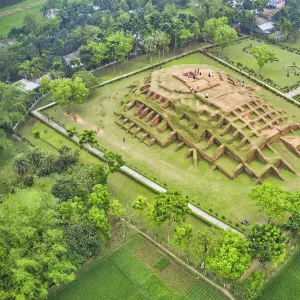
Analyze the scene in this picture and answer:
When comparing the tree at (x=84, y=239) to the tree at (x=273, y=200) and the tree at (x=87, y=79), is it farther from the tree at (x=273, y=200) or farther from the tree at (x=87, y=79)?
the tree at (x=87, y=79)

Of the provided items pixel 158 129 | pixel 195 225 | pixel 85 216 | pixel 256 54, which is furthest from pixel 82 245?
pixel 256 54

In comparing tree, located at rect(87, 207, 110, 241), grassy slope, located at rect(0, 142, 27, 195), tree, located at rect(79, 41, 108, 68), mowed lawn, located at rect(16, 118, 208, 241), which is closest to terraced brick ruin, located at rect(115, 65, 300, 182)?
mowed lawn, located at rect(16, 118, 208, 241)

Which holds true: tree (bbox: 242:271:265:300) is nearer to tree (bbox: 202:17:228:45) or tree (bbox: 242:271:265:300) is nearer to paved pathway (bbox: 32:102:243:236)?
paved pathway (bbox: 32:102:243:236)

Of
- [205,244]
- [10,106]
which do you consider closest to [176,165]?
[205,244]

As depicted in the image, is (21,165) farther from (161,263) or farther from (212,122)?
(212,122)

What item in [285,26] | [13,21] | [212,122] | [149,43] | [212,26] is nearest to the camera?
[212,122]

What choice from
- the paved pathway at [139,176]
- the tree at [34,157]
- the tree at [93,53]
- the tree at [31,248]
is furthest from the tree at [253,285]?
the tree at [93,53]
